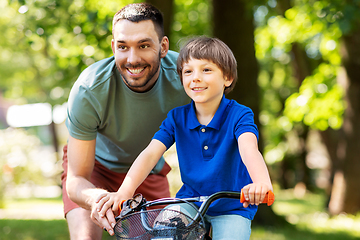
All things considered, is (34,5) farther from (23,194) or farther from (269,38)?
(23,194)

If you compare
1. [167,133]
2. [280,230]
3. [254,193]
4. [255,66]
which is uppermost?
[255,66]

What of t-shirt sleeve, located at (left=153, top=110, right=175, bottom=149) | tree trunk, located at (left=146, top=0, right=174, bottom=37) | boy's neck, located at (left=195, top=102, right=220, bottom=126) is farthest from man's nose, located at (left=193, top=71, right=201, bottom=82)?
tree trunk, located at (left=146, top=0, right=174, bottom=37)

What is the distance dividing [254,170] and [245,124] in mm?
277

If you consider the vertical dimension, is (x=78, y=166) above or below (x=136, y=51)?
below

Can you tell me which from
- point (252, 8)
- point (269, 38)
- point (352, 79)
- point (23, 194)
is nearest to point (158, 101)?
point (252, 8)

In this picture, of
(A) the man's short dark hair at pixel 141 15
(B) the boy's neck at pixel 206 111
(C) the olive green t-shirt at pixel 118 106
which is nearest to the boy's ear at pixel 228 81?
(B) the boy's neck at pixel 206 111

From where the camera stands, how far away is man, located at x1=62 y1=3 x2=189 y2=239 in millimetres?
2764

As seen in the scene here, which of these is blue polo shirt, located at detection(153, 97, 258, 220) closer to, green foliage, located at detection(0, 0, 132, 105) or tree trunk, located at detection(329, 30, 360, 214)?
green foliage, located at detection(0, 0, 132, 105)

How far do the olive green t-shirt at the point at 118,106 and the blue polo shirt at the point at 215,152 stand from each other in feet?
2.18

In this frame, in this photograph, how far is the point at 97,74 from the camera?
2941 mm

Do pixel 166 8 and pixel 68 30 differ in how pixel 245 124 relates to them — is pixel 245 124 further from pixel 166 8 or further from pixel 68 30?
pixel 68 30

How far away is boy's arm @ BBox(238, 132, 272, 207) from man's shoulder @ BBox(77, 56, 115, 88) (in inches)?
48.6

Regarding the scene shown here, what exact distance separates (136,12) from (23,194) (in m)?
15.7

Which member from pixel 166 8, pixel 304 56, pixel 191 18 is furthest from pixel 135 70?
pixel 304 56
